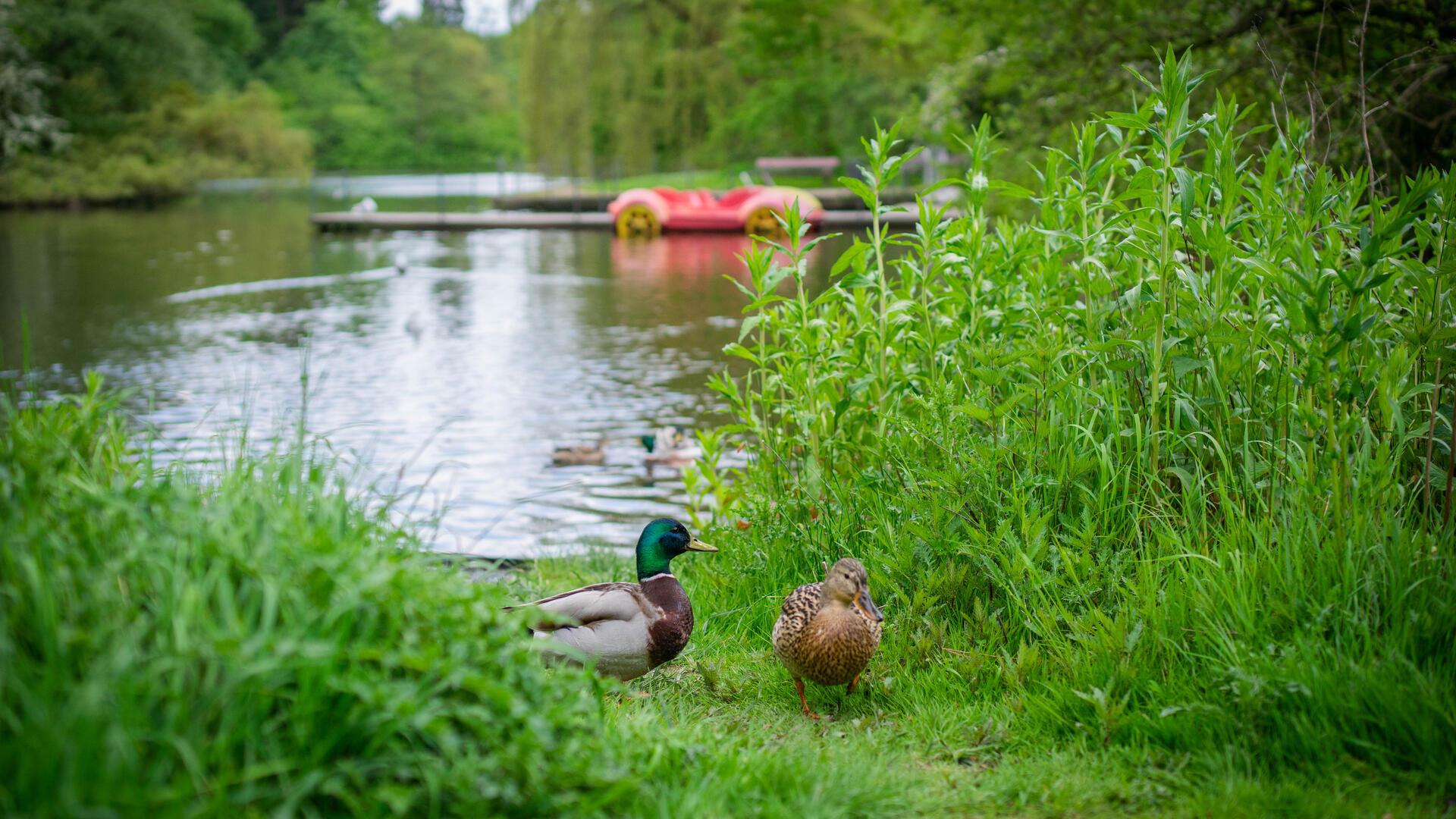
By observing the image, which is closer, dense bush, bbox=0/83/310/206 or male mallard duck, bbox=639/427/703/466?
male mallard duck, bbox=639/427/703/466

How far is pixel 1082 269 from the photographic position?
4230mm

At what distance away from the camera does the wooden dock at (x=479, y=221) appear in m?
29.0

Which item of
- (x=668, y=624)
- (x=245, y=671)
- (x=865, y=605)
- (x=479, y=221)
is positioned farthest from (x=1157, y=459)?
(x=479, y=221)

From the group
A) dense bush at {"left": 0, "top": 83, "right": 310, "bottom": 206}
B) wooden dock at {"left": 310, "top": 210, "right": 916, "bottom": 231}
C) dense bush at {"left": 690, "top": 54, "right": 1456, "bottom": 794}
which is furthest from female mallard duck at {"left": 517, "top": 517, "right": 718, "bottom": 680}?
dense bush at {"left": 0, "top": 83, "right": 310, "bottom": 206}

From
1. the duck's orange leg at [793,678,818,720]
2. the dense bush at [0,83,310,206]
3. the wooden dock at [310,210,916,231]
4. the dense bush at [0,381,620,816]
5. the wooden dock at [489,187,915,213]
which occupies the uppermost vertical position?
the dense bush at [0,83,310,206]

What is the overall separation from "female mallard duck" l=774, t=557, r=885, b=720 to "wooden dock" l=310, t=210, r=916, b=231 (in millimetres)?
25378

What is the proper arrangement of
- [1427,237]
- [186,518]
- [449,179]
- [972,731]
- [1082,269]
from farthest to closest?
[449,179]
[1082,269]
[1427,237]
[972,731]
[186,518]

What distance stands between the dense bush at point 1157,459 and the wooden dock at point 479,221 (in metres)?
24.2

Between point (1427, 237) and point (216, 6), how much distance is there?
6256 cm

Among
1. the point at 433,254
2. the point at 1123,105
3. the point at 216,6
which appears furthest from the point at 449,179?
the point at 1123,105

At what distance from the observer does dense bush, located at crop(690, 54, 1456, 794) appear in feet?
10.5

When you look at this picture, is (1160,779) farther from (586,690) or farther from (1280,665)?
(586,690)

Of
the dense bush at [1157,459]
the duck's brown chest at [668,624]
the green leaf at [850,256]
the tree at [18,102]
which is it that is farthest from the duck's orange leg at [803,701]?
the tree at [18,102]

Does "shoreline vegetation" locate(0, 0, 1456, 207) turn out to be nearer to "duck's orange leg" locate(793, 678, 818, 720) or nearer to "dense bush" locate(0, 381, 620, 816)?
"duck's orange leg" locate(793, 678, 818, 720)
